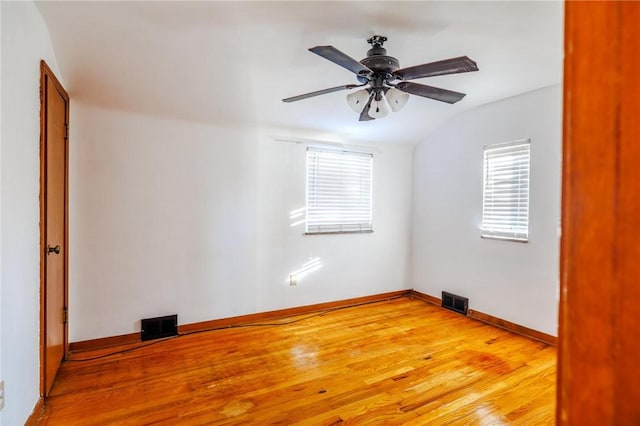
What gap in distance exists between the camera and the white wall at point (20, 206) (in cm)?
154

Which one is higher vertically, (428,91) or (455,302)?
(428,91)

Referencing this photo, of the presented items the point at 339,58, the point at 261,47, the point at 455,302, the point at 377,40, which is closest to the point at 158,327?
the point at 261,47

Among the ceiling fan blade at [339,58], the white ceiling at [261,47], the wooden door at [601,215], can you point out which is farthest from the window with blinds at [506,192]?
the wooden door at [601,215]

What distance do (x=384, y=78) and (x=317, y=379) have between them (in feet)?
7.15

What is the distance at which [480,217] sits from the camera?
3725 mm

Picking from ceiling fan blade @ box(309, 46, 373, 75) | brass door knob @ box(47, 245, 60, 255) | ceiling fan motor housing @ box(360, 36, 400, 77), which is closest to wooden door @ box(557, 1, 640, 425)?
ceiling fan blade @ box(309, 46, 373, 75)

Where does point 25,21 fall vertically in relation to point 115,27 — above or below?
below

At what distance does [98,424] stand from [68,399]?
0.42 m

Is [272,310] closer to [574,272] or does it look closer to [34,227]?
[34,227]

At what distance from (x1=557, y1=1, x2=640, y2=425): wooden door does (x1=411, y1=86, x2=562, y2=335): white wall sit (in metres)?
2.48

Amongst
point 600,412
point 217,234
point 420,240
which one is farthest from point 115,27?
point 420,240

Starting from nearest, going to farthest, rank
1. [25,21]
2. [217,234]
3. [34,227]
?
1. [25,21]
2. [34,227]
3. [217,234]

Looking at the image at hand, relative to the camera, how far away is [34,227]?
6.27ft

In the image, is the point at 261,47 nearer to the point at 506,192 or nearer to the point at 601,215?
the point at 601,215
